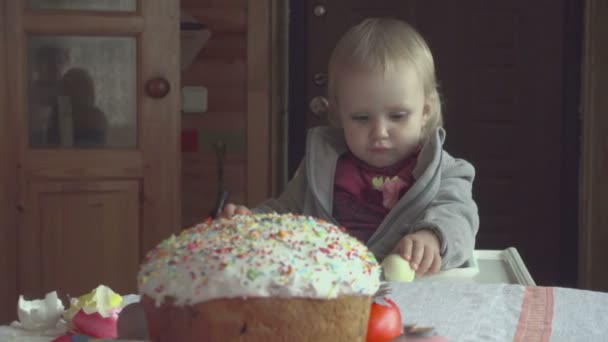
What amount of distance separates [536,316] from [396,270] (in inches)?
8.6

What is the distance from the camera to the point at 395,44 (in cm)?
161

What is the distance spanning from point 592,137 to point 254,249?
3.73 meters

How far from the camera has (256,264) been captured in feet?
2.46

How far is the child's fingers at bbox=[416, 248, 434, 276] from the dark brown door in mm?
3068

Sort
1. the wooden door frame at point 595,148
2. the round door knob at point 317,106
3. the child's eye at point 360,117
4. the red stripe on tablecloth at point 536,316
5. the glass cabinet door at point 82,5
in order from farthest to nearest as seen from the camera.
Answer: the round door knob at point 317,106
the wooden door frame at point 595,148
the glass cabinet door at point 82,5
the child's eye at point 360,117
the red stripe on tablecloth at point 536,316

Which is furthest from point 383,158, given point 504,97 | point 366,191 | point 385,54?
point 504,97

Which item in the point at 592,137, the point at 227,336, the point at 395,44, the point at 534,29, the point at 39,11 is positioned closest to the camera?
the point at 227,336

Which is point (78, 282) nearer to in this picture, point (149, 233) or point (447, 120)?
point (149, 233)

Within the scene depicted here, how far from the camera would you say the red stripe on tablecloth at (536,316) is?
97 cm

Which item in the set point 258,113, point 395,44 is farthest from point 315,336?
point 258,113

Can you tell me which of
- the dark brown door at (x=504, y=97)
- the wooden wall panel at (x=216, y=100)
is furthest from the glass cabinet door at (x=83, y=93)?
the dark brown door at (x=504, y=97)

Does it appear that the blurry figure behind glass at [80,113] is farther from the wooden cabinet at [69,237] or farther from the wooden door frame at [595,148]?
the wooden door frame at [595,148]

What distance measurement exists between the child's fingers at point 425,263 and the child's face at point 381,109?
309mm

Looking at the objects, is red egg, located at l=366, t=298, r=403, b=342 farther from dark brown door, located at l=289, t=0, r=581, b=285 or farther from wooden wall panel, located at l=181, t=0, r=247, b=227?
dark brown door, located at l=289, t=0, r=581, b=285
